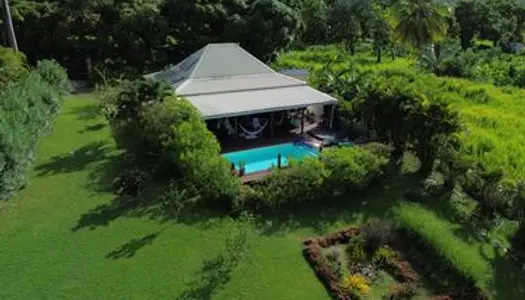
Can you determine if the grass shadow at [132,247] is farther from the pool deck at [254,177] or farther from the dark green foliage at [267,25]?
the dark green foliage at [267,25]

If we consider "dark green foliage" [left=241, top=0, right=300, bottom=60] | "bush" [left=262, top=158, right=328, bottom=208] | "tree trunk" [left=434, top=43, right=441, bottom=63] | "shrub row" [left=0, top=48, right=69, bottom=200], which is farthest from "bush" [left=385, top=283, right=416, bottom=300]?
"tree trunk" [left=434, top=43, right=441, bottom=63]

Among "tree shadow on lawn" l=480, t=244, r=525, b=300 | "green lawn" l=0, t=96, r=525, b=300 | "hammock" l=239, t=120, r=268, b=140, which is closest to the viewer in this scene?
"green lawn" l=0, t=96, r=525, b=300

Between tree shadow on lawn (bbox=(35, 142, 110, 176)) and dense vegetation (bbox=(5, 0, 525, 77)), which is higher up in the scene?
dense vegetation (bbox=(5, 0, 525, 77))

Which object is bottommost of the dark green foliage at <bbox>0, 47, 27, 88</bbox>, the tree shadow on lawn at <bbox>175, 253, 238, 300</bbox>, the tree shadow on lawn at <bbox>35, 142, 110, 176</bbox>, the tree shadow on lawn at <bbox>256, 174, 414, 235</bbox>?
the tree shadow on lawn at <bbox>256, 174, 414, 235</bbox>

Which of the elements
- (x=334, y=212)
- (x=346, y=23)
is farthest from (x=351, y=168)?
(x=346, y=23)

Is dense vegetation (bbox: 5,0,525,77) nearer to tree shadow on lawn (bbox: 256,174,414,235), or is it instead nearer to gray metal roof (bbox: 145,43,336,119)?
gray metal roof (bbox: 145,43,336,119)
